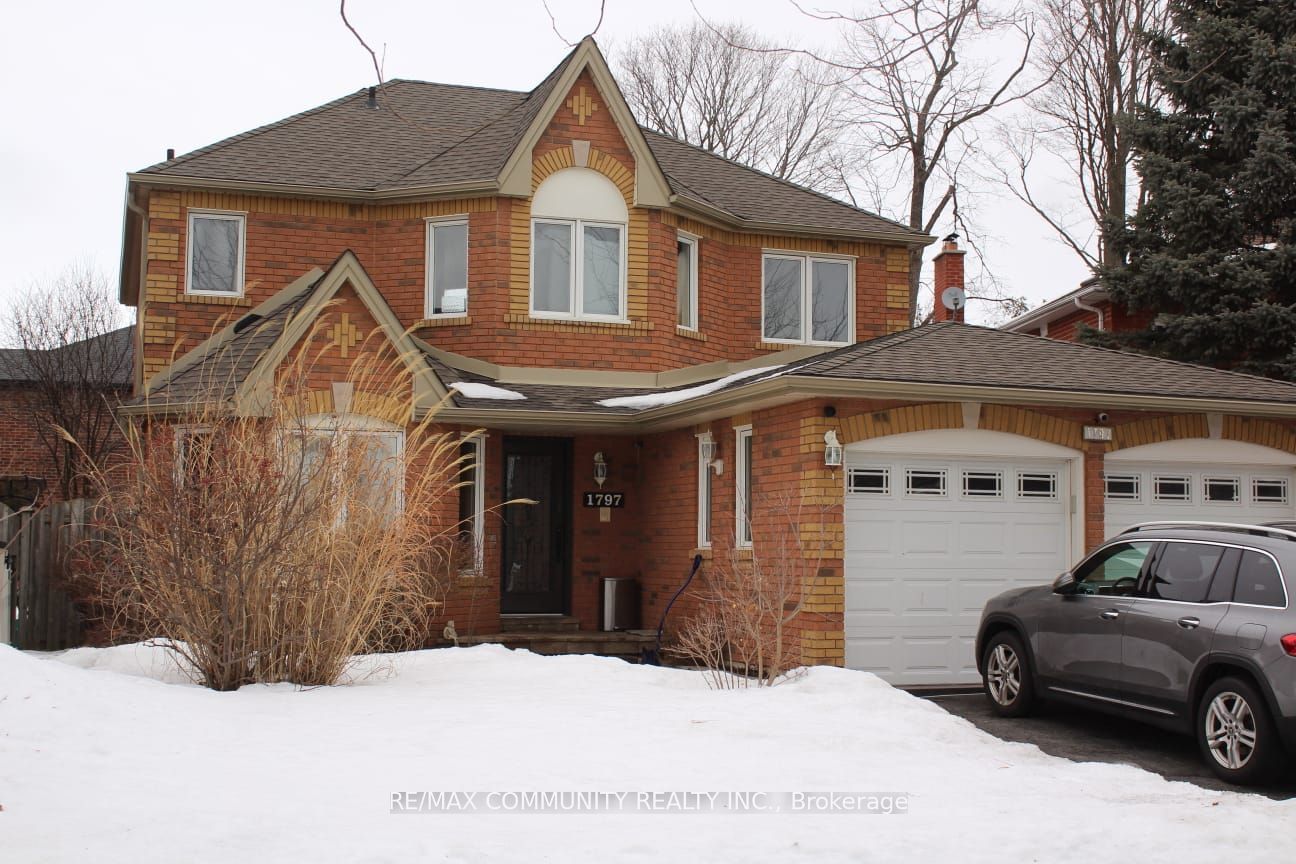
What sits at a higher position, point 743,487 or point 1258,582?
point 743,487

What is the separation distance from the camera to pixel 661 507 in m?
16.4

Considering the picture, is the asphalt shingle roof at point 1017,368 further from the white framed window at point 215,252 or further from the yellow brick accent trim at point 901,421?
the white framed window at point 215,252

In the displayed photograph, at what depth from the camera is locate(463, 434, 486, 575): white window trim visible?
15.6 m

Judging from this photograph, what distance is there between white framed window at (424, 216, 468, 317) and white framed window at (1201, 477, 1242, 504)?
9.21 metres

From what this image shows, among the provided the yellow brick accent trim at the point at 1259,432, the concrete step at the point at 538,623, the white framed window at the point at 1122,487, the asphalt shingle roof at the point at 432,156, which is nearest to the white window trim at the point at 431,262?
the asphalt shingle roof at the point at 432,156

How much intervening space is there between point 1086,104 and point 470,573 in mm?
18666

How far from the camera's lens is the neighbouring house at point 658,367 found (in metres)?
13.1

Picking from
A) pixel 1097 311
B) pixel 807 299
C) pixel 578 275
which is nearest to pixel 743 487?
pixel 578 275

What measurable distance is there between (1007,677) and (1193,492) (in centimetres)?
453

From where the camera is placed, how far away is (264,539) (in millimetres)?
9922

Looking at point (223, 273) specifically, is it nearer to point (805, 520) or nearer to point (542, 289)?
point (542, 289)

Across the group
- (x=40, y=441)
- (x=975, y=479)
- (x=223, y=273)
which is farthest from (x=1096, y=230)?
(x=40, y=441)

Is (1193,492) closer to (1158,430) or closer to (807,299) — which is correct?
(1158,430)

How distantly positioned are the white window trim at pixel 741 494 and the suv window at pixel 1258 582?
20.3ft
